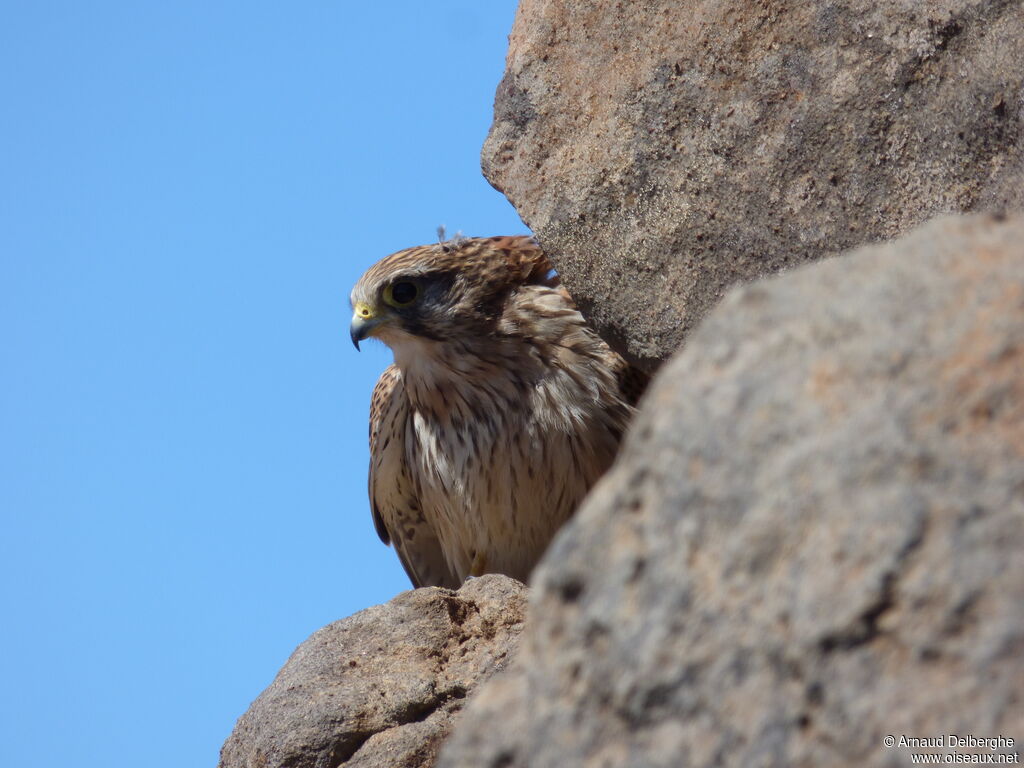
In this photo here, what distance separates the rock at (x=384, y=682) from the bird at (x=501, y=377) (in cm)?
69

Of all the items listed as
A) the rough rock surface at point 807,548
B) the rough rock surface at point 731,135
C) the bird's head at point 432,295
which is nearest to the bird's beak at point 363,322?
the bird's head at point 432,295

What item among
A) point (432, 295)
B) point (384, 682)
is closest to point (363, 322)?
point (432, 295)

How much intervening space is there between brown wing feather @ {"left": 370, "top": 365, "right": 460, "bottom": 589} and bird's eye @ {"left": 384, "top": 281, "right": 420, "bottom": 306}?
595 mm

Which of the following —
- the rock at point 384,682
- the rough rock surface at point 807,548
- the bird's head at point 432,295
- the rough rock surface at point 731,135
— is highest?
the bird's head at point 432,295

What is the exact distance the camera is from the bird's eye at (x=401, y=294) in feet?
15.6

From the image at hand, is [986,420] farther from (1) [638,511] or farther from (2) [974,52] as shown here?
(2) [974,52]

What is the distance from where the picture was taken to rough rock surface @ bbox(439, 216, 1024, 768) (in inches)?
57.4

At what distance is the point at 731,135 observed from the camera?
12.4 feet

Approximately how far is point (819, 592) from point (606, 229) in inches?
98.6

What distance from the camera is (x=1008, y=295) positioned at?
1.61 metres

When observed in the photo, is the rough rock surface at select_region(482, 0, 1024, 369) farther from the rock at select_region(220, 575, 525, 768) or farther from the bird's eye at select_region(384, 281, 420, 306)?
the rock at select_region(220, 575, 525, 768)

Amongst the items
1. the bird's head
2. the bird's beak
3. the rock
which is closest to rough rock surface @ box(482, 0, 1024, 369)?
the bird's head

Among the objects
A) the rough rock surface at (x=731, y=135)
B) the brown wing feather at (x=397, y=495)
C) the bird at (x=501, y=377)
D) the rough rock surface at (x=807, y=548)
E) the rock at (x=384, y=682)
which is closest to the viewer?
the rough rock surface at (x=807, y=548)

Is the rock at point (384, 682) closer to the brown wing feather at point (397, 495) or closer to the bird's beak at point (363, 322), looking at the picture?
the bird's beak at point (363, 322)
